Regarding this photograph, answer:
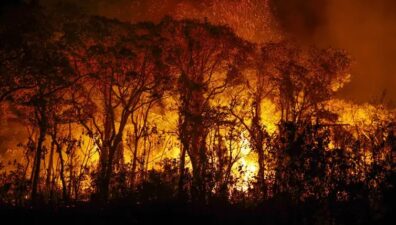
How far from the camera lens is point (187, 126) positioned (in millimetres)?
22562

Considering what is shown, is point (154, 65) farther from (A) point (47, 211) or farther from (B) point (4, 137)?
(B) point (4, 137)

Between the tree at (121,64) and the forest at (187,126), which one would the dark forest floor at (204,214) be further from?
the tree at (121,64)

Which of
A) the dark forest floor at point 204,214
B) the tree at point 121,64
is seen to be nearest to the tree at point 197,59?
the tree at point 121,64

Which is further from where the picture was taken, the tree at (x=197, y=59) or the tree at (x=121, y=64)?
the tree at (x=197, y=59)

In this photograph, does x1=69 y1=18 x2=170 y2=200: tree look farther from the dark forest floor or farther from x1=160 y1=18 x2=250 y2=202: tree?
the dark forest floor

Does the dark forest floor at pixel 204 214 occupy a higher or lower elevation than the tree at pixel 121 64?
lower

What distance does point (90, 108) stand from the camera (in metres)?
24.9

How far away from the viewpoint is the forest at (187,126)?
1198cm

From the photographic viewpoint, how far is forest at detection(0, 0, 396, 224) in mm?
11977

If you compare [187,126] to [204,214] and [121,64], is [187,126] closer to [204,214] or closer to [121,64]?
[121,64]

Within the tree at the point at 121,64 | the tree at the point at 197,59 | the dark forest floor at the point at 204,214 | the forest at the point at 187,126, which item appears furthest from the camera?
the tree at the point at 197,59

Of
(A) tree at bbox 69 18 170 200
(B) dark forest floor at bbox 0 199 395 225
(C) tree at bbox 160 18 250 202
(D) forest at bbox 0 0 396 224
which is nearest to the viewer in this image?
(B) dark forest floor at bbox 0 199 395 225

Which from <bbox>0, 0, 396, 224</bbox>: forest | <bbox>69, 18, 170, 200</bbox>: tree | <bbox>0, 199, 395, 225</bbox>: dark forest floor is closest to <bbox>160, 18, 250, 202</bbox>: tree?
<bbox>0, 0, 396, 224</bbox>: forest

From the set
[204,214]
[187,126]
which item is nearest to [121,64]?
[187,126]
